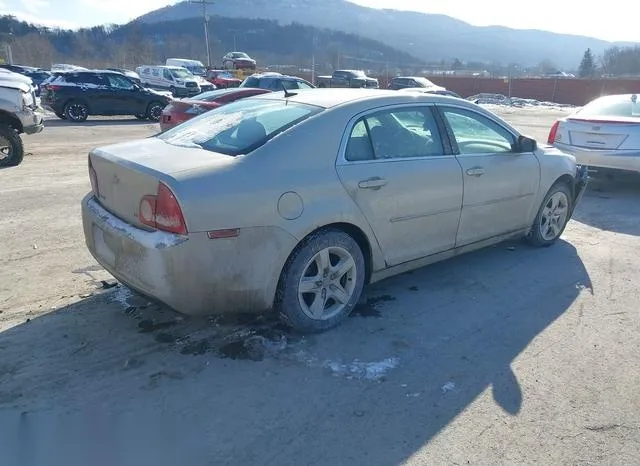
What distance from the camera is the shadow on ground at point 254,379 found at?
2.58m

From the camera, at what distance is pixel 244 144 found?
3.46m

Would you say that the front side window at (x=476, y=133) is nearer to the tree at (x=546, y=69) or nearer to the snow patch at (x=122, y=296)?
the snow patch at (x=122, y=296)

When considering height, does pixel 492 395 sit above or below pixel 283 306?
below

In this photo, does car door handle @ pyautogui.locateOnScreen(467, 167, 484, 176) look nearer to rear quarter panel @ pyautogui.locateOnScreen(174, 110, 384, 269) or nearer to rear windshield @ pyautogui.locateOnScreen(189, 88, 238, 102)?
rear quarter panel @ pyautogui.locateOnScreen(174, 110, 384, 269)

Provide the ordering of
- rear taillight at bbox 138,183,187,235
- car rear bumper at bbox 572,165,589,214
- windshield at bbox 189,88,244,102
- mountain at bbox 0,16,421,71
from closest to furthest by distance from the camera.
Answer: rear taillight at bbox 138,183,187,235 → car rear bumper at bbox 572,165,589,214 → windshield at bbox 189,88,244,102 → mountain at bbox 0,16,421,71

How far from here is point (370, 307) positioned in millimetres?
4070

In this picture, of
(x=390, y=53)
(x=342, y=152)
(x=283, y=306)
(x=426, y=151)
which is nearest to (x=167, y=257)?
(x=283, y=306)

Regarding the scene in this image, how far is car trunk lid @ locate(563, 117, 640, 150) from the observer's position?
765cm

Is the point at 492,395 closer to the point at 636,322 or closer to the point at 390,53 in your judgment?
the point at 636,322

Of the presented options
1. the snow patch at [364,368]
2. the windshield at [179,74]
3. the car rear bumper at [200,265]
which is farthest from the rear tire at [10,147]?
the windshield at [179,74]

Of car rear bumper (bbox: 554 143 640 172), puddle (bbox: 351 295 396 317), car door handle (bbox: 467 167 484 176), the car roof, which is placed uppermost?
the car roof

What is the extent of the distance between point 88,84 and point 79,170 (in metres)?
10.2

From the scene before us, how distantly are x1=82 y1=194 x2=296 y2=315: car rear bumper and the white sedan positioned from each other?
643cm

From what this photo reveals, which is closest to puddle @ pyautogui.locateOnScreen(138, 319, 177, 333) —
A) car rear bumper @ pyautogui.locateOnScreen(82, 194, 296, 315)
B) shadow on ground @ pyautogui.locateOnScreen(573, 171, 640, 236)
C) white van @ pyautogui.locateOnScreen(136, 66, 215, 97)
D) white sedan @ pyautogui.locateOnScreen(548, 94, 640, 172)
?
car rear bumper @ pyautogui.locateOnScreen(82, 194, 296, 315)
